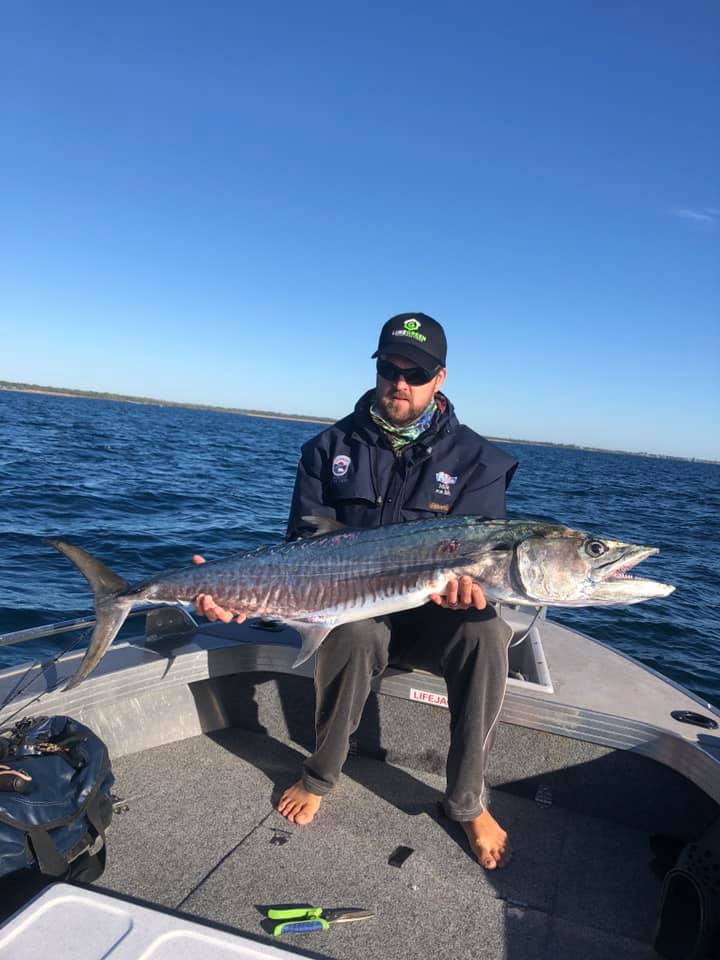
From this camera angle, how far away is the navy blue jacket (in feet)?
11.9

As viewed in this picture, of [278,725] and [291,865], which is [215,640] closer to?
[278,725]

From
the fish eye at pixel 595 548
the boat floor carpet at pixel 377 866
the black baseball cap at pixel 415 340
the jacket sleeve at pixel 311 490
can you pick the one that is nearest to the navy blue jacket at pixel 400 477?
the jacket sleeve at pixel 311 490

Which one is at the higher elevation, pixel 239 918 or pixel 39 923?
pixel 39 923

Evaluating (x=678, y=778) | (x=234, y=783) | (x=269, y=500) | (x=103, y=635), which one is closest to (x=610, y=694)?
(x=678, y=778)

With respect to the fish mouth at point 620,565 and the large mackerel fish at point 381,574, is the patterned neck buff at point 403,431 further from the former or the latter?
the fish mouth at point 620,565

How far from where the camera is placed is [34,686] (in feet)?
10.8

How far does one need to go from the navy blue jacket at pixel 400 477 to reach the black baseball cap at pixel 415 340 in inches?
14.6

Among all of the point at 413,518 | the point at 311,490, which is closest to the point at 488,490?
the point at 413,518

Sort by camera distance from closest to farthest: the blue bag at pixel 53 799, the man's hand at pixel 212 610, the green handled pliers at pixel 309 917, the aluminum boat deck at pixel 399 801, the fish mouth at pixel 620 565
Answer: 1. the blue bag at pixel 53 799
2. the green handled pliers at pixel 309 917
3. the aluminum boat deck at pixel 399 801
4. the fish mouth at pixel 620 565
5. the man's hand at pixel 212 610

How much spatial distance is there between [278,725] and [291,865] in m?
1.17

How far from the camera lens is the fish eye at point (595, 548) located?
2.91 meters

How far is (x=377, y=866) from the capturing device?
10.1 ft

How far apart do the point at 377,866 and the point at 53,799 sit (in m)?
1.51

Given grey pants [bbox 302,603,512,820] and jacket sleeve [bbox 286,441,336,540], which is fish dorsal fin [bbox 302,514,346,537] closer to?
jacket sleeve [bbox 286,441,336,540]
